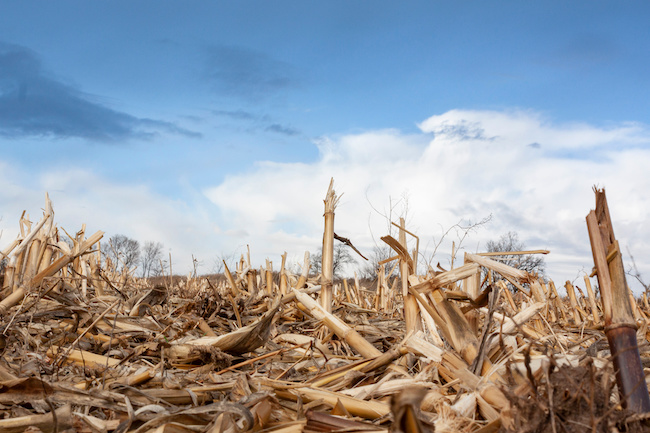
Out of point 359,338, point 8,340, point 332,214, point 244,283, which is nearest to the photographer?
point 359,338

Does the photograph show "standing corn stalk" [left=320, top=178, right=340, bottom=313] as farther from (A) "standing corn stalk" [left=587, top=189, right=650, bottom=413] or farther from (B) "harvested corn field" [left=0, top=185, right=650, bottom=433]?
(A) "standing corn stalk" [left=587, top=189, right=650, bottom=413]

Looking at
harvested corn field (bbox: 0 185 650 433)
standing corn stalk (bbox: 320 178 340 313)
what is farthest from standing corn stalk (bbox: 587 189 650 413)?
standing corn stalk (bbox: 320 178 340 313)

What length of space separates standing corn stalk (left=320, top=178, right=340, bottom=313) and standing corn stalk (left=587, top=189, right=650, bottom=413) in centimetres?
248

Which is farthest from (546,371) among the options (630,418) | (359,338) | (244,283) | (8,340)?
(244,283)

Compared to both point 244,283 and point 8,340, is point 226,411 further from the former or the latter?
point 244,283

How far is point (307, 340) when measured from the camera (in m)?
4.44

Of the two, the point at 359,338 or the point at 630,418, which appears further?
the point at 359,338

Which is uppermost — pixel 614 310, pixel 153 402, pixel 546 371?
pixel 614 310

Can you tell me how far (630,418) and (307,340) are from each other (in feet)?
10.2

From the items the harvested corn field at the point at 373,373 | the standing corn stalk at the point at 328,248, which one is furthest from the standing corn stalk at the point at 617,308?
the standing corn stalk at the point at 328,248

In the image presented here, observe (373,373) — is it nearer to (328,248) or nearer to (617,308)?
(617,308)

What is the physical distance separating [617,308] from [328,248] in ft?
8.69

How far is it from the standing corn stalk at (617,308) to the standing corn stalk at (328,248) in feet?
8.14

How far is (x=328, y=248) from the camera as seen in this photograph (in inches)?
170
